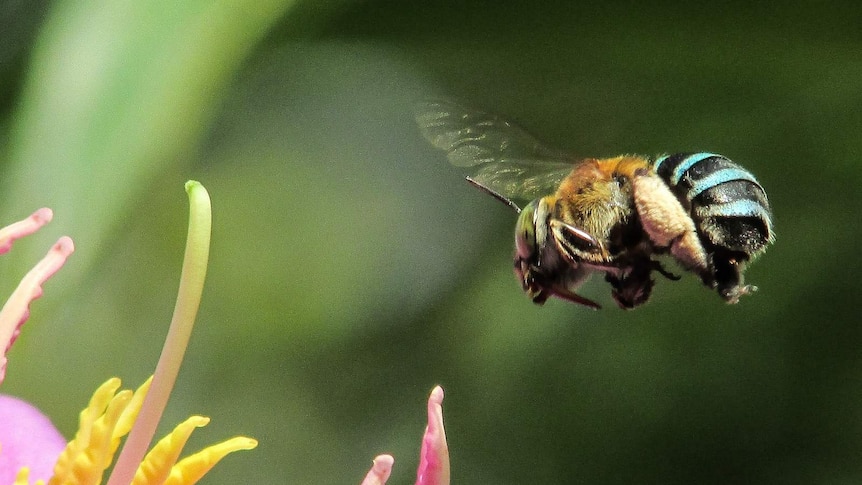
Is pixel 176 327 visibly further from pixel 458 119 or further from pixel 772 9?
pixel 772 9

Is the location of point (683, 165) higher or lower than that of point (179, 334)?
higher

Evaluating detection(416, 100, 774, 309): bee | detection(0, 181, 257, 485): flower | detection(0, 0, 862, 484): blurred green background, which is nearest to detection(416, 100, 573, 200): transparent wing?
detection(416, 100, 774, 309): bee

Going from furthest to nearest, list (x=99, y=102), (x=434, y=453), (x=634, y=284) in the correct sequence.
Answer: (x=99, y=102) → (x=634, y=284) → (x=434, y=453)

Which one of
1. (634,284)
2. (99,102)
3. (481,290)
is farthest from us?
(481,290)

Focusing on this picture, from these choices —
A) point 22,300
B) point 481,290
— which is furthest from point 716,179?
point 481,290

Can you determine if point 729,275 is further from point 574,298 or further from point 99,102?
point 99,102

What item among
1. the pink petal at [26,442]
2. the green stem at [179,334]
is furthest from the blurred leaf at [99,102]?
the green stem at [179,334]
